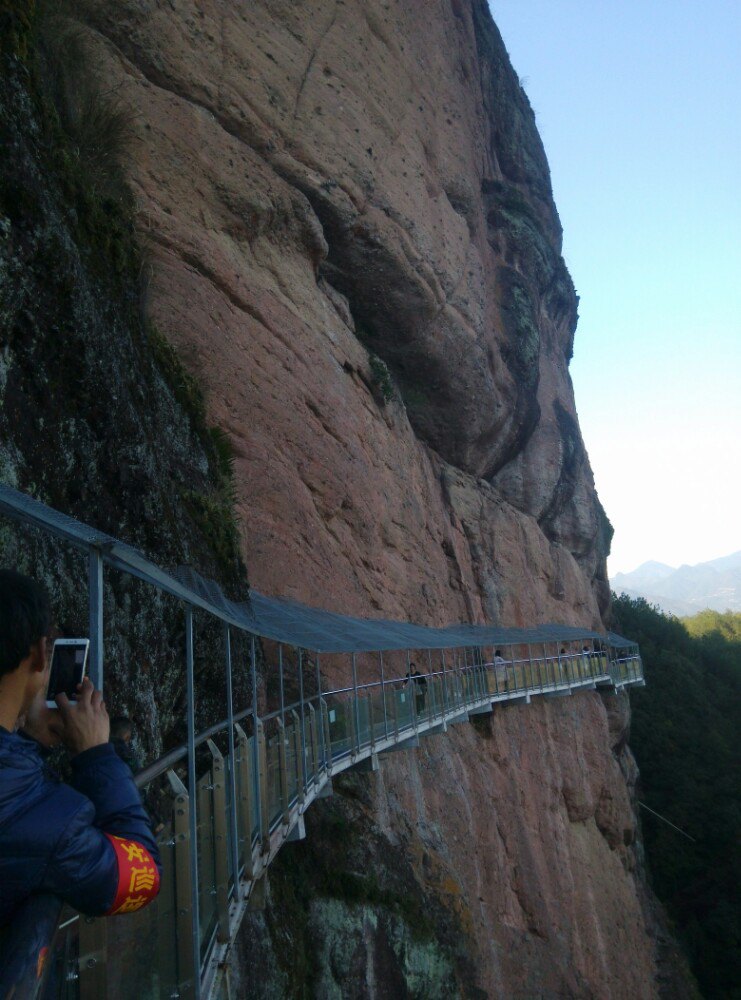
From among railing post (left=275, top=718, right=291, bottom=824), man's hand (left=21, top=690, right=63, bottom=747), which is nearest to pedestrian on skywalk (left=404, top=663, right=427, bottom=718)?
railing post (left=275, top=718, right=291, bottom=824)

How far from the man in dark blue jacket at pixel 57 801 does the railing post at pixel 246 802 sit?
10.7 ft

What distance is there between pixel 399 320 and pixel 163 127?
807 cm

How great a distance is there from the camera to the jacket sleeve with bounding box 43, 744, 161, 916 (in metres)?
1.62

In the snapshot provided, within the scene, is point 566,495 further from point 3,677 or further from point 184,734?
point 3,677

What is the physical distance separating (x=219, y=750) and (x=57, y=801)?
3.61m

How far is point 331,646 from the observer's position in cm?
802

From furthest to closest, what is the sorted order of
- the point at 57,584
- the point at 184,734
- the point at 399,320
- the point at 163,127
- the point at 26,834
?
the point at 399,320 < the point at 163,127 < the point at 184,734 < the point at 57,584 < the point at 26,834

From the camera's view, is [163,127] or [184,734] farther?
[163,127]

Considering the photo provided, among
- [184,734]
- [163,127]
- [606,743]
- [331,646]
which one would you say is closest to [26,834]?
[184,734]

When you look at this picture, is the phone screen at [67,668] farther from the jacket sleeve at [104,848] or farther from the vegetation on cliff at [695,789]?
the vegetation on cliff at [695,789]

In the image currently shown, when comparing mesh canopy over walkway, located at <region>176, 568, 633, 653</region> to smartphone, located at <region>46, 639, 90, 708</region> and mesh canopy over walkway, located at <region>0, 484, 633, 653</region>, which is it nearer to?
mesh canopy over walkway, located at <region>0, 484, 633, 653</region>

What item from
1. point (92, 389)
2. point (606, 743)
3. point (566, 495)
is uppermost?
point (566, 495)

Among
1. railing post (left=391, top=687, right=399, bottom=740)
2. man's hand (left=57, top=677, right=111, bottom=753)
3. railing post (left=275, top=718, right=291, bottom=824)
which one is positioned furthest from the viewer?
railing post (left=391, top=687, right=399, bottom=740)

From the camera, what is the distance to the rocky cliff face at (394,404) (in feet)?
42.0
